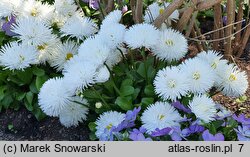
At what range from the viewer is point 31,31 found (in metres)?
2.61

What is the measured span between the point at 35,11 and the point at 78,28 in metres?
0.32

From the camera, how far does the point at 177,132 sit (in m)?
2.20

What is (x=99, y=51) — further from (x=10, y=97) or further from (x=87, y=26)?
(x=10, y=97)

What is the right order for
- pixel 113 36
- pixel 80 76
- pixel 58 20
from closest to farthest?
pixel 80 76 < pixel 113 36 < pixel 58 20

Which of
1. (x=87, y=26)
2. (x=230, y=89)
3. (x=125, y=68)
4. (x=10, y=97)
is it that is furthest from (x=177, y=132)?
(x=10, y=97)

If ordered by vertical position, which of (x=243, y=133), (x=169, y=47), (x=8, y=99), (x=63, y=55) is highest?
(x=169, y=47)

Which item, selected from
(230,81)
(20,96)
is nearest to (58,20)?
(20,96)

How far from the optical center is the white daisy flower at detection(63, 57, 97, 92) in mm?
2326

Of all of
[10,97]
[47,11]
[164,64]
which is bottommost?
[10,97]

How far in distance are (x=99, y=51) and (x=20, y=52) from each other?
1.45 ft

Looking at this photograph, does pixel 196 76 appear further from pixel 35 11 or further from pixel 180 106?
pixel 35 11

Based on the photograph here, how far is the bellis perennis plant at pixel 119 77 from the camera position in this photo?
2.32m

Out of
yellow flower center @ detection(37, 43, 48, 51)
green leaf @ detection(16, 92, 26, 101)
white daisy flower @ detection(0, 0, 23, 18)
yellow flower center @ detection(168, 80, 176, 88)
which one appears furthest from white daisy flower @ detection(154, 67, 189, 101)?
white daisy flower @ detection(0, 0, 23, 18)

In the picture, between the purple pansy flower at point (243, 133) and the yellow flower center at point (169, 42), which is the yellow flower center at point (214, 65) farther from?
the purple pansy flower at point (243, 133)
